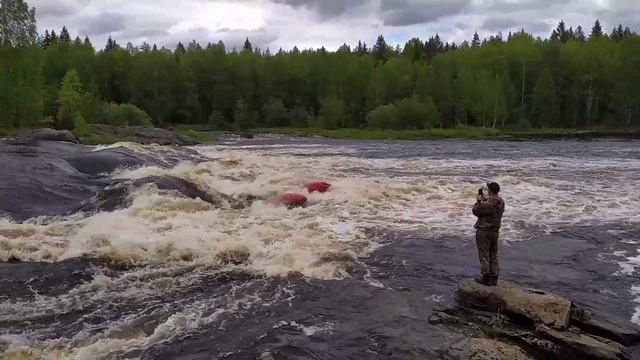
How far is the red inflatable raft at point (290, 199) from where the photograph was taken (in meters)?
23.5

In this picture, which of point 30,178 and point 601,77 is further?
point 601,77

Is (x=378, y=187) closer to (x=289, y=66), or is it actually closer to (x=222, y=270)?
(x=222, y=270)

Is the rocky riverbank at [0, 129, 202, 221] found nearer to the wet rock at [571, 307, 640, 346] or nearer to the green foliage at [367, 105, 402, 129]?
the wet rock at [571, 307, 640, 346]

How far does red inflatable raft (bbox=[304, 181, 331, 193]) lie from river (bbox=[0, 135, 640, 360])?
0.80 m

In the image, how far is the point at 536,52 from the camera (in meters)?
103

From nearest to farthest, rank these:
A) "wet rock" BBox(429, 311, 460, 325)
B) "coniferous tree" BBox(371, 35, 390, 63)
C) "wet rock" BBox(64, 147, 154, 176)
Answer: "wet rock" BBox(429, 311, 460, 325) → "wet rock" BBox(64, 147, 154, 176) → "coniferous tree" BBox(371, 35, 390, 63)

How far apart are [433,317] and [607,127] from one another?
3595 inches

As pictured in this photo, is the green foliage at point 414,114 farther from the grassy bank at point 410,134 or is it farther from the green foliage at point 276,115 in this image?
the green foliage at point 276,115

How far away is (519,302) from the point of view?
36.4 feet

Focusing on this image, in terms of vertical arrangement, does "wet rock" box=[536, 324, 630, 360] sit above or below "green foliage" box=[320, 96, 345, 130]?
below

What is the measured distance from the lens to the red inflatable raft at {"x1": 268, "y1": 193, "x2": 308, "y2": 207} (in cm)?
2351

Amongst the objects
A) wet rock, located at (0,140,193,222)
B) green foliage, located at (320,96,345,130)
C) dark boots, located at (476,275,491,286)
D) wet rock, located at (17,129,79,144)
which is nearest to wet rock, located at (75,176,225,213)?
wet rock, located at (0,140,193,222)

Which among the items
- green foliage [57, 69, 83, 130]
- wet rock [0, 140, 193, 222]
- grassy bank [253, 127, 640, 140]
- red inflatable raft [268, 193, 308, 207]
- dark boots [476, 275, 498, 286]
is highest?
green foliage [57, 69, 83, 130]

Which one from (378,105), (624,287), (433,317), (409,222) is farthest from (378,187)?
(378,105)
